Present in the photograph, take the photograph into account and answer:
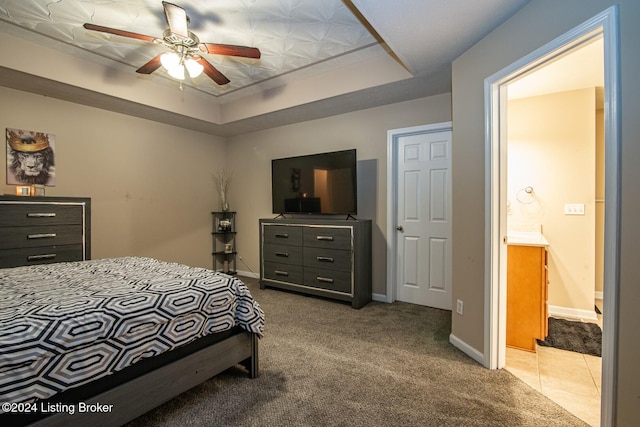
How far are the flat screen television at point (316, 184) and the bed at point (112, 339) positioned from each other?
2.05m

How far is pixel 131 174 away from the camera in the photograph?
156 inches

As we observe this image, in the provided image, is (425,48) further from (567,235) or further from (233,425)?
(233,425)

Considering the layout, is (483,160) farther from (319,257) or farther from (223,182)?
(223,182)

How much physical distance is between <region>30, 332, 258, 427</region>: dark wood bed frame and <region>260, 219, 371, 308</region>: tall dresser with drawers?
5.40 ft

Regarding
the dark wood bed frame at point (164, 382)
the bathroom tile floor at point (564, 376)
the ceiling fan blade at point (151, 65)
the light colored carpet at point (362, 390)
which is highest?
the ceiling fan blade at point (151, 65)

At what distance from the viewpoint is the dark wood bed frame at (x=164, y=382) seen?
1296 millimetres

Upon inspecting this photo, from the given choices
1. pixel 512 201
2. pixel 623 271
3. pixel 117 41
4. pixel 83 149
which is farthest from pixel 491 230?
pixel 83 149

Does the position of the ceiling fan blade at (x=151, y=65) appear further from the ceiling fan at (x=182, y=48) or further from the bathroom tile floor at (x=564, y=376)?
the bathroom tile floor at (x=564, y=376)

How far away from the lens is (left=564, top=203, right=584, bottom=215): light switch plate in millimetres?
3180

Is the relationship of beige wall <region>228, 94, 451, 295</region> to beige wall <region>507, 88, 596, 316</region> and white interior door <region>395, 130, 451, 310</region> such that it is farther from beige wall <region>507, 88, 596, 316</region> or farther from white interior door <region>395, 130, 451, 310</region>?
beige wall <region>507, 88, 596, 316</region>

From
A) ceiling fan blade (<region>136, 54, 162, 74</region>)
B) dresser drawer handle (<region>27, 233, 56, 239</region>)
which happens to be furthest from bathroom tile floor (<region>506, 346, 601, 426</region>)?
dresser drawer handle (<region>27, 233, 56, 239</region>)

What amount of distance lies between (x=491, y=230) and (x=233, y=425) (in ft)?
6.59

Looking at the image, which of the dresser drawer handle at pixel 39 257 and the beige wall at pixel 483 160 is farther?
the dresser drawer handle at pixel 39 257

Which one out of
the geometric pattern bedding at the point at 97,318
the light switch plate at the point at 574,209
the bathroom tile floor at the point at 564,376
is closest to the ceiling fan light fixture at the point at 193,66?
the geometric pattern bedding at the point at 97,318
